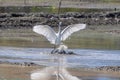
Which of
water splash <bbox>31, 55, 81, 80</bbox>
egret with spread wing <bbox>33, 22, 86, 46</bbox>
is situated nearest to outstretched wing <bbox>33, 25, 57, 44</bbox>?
egret with spread wing <bbox>33, 22, 86, 46</bbox>

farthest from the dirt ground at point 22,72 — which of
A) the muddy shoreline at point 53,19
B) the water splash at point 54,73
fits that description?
the muddy shoreline at point 53,19

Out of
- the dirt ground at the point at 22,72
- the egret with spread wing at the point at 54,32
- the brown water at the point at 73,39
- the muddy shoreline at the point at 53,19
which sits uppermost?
the egret with spread wing at the point at 54,32

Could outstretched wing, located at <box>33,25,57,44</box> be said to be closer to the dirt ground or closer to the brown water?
the dirt ground

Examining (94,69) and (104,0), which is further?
(104,0)

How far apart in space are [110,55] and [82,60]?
5.58 feet

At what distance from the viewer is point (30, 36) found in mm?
26594

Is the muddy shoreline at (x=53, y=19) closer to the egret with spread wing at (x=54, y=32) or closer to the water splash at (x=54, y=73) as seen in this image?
the egret with spread wing at (x=54, y=32)

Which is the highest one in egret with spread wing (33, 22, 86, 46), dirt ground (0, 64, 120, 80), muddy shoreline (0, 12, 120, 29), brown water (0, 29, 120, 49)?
egret with spread wing (33, 22, 86, 46)

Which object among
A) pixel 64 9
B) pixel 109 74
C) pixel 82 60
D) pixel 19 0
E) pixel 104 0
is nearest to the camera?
pixel 109 74

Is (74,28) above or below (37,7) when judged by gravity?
above

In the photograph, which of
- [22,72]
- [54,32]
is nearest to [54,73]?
[22,72]

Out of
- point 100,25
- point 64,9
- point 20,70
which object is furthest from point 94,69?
point 64,9

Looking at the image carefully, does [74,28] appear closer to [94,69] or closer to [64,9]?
[94,69]

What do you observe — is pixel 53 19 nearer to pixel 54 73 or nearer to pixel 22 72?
pixel 22 72
